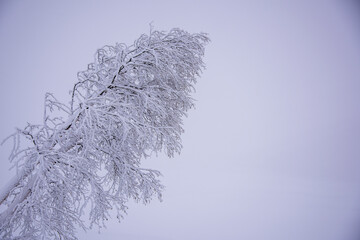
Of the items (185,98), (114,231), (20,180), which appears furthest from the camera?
(114,231)

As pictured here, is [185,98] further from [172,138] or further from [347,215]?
[347,215]

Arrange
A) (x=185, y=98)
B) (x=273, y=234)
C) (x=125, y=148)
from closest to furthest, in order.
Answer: (x=125, y=148) < (x=185, y=98) < (x=273, y=234)

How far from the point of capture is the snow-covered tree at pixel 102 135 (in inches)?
140

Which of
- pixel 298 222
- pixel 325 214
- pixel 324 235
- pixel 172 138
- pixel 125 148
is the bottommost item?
pixel 125 148

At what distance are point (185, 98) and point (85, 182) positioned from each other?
2192mm

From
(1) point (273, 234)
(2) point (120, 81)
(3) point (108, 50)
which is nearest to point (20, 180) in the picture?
(2) point (120, 81)

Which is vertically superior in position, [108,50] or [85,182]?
[108,50]

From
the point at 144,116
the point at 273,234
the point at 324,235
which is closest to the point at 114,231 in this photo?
the point at 273,234

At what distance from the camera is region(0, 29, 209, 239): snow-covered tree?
3547 mm

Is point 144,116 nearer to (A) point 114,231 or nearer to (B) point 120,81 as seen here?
(B) point 120,81

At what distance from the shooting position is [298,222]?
62.1 ft

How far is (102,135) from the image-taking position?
165 inches

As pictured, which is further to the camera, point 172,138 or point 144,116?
point 144,116

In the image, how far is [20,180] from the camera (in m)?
3.87
